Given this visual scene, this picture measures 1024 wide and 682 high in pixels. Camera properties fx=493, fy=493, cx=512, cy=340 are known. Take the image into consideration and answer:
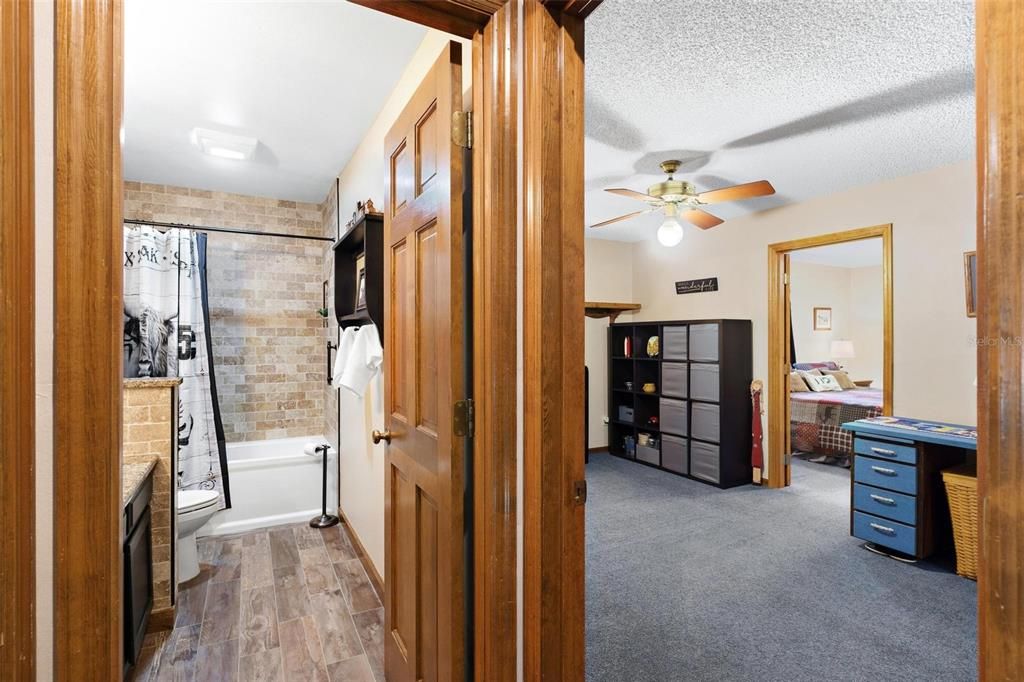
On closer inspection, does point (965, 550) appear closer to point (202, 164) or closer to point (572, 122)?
point (572, 122)

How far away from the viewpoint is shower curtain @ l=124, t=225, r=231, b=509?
3.30 m

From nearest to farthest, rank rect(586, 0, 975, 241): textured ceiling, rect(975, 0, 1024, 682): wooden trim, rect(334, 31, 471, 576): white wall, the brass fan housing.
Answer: rect(975, 0, 1024, 682): wooden trim → rect(586, 0, 975, 241): textured ceiling → rect(334, 31, 471, 576): white wall → the brass fan housing

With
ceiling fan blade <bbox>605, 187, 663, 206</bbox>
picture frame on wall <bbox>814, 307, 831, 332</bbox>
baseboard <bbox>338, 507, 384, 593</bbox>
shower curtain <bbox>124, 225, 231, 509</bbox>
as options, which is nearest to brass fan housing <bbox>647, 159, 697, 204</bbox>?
ceiling fan blade <bbox>605, 187, 663, 206</bbox>

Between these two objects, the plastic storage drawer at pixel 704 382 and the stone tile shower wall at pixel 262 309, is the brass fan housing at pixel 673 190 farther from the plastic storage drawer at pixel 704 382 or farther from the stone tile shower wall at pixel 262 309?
the stone tile shower wall at pixel 262 309

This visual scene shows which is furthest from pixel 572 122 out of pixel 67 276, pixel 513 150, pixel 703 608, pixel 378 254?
pixel 703 608

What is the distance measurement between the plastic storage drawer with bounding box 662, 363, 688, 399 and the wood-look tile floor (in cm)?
326

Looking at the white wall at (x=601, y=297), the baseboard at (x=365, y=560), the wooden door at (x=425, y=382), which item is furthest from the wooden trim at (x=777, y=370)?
the wooden door at (x=425, y=382)

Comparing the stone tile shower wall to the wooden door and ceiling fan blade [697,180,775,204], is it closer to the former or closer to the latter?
the wooden door

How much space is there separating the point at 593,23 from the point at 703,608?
2608 mm

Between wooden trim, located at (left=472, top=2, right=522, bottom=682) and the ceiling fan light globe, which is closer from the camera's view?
wooden trim, located at (left=472, top=2, right=522, bottom=682)

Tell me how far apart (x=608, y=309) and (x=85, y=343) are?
17.4 feet

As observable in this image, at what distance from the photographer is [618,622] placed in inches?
90.1

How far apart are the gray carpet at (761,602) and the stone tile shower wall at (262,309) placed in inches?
106

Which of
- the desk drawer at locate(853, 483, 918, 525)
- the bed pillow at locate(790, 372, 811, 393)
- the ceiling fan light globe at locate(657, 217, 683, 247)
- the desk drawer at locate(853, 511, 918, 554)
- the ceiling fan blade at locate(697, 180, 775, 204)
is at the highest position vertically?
the ceiling fan blade at locate(697, 180, 775, 204)
